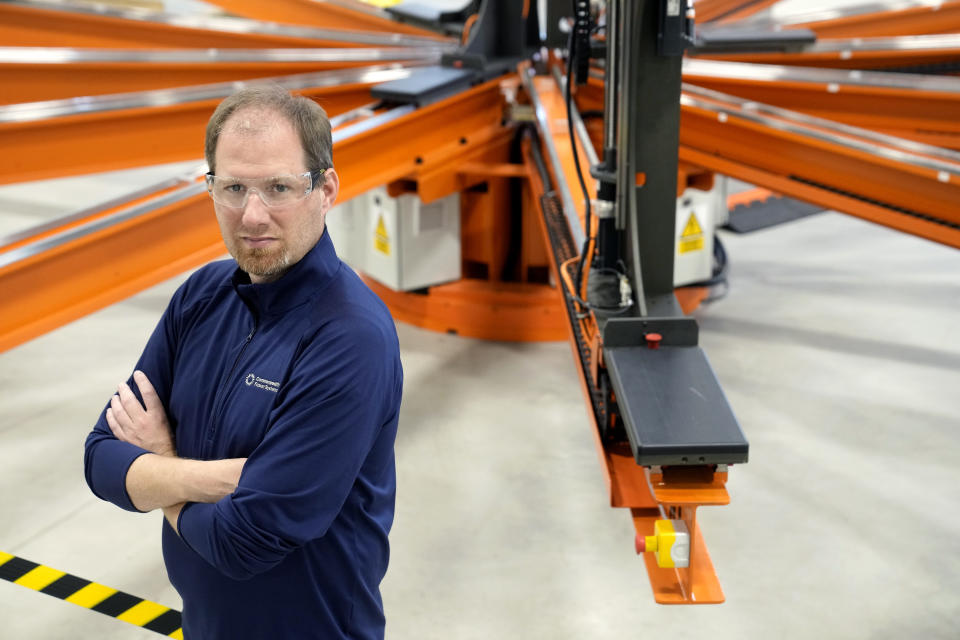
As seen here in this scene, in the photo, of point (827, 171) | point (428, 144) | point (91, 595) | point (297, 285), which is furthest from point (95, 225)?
point (827, 171)

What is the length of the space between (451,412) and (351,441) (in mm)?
3451

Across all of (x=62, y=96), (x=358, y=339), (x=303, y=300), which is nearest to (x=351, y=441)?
(x=358, y=339)

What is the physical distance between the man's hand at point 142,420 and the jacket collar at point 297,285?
34 centimetres

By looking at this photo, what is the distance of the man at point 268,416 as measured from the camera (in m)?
1.63

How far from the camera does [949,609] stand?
11.3ft

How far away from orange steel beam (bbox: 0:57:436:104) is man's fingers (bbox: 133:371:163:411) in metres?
3.28

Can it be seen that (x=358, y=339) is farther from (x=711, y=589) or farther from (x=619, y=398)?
(x=711, y=589)

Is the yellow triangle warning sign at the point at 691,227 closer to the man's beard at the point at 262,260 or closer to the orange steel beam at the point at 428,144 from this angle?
the orange steel beam at the point at 428,144

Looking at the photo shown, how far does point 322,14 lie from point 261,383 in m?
7.04

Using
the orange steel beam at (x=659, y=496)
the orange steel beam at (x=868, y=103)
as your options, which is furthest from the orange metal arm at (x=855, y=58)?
the orange steel beam at (x=659, y=496)

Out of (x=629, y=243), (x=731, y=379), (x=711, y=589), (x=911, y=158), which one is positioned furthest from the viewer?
(x=731, y=379)

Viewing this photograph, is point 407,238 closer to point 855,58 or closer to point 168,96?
point 168,96

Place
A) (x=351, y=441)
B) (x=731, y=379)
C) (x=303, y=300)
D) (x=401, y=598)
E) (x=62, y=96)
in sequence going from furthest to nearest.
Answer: (x=731, y=379), (x=62, y=96), (x=401, y=598), (x=303, y=300), (x=351, y=441)

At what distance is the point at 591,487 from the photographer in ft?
14.3
